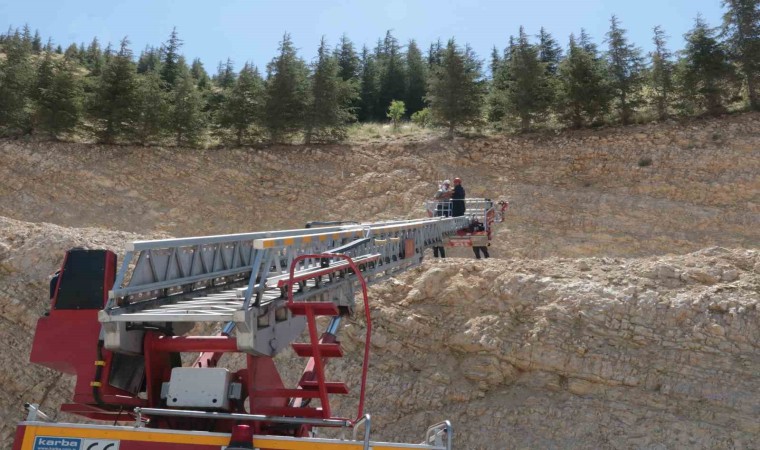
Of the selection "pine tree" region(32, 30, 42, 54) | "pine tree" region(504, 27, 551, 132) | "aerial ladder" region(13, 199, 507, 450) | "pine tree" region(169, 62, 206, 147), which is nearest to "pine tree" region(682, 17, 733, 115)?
"pine tree" region(504, 27, 551, 132)

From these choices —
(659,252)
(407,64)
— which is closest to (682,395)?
(659,252)

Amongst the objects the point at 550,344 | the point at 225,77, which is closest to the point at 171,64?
the point at 225,77

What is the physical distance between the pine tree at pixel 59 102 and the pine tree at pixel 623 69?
25368 millimetres

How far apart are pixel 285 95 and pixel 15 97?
13158 mm

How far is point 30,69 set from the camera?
33.8 meters

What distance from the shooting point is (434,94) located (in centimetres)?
3247

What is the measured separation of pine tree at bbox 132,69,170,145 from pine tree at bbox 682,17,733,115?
78.3 feet

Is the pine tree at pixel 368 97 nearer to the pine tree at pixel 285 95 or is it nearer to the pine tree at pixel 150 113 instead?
the pine tree at pixel 285 95

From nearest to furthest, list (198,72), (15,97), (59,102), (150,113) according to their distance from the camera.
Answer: (150,113)
(59,102)
(15,97)
(198,72)

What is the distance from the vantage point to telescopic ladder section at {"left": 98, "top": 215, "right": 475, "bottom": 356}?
5.39 meters

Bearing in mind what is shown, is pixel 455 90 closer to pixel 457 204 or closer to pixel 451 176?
pixel 451 176

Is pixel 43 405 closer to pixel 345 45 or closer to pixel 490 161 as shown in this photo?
pixel 490 161

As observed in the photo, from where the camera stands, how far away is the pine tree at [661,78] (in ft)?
94.8

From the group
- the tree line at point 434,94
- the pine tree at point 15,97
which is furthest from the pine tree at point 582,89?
the pine tree at point 15,97
